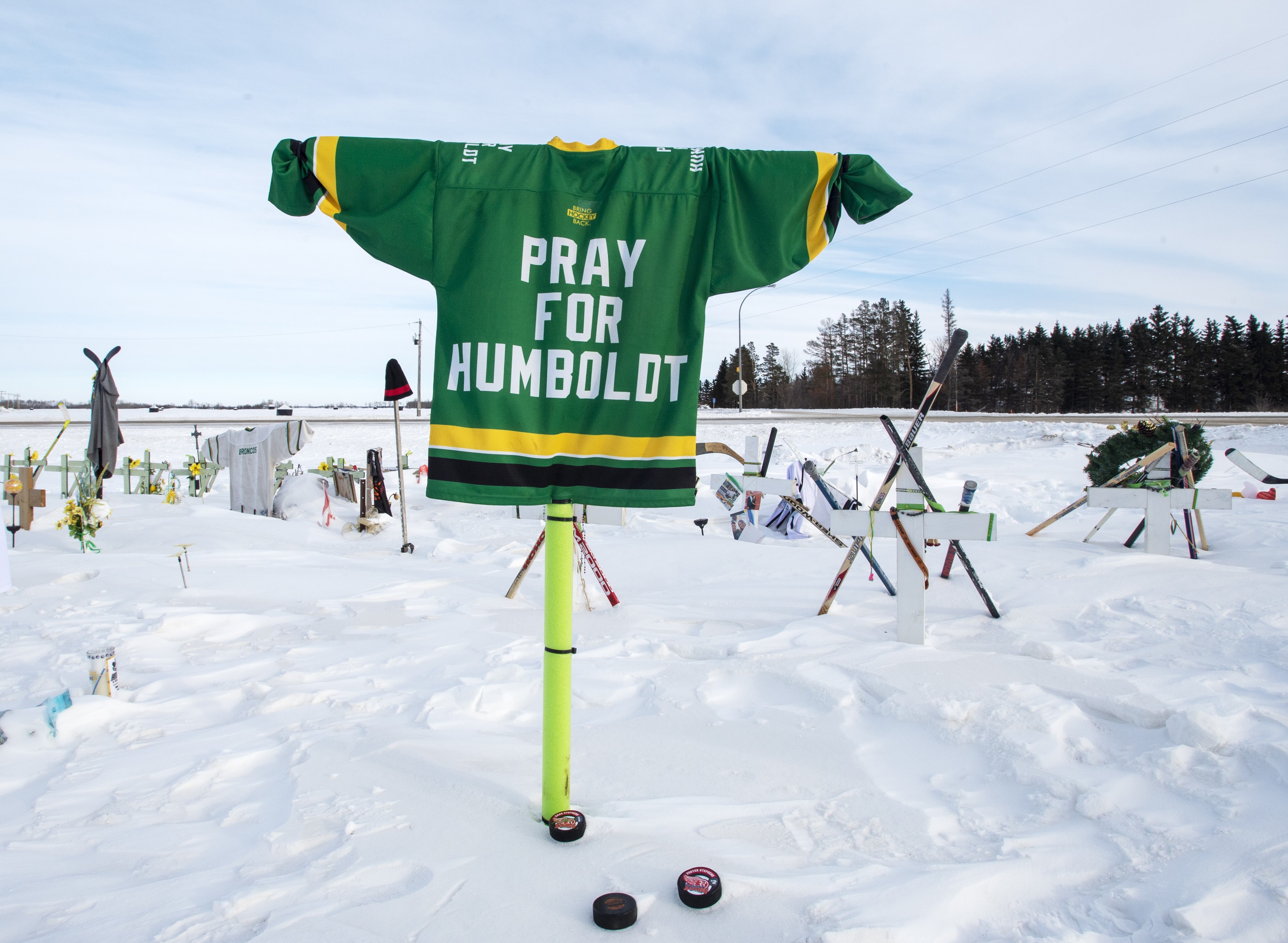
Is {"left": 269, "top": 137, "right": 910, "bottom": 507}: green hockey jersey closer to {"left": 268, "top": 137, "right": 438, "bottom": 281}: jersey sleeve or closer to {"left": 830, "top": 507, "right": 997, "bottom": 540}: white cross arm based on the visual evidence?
{"left": 268, "top": 137, "right": 438, "bottom": 281}: jersey sleeve

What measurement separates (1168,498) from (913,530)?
4068 millimetres

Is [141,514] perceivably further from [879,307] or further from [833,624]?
[879,307]

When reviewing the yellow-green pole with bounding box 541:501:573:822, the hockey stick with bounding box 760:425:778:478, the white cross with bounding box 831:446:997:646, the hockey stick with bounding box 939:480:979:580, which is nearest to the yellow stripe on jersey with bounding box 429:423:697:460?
the yellow-green pole with bounding box 541:501:573:822

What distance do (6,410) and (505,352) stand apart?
62.7 metres

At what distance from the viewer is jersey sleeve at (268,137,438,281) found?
222cm

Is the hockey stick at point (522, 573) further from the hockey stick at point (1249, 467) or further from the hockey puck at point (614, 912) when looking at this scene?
the hockey stick at point (1249, 467)

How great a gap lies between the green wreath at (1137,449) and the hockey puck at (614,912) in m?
9.80

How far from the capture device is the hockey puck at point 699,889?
188cm

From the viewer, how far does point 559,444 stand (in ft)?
7.41

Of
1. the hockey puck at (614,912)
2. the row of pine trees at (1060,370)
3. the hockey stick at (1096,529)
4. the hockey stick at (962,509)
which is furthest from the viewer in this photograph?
the row of pine trees at (1060,370)

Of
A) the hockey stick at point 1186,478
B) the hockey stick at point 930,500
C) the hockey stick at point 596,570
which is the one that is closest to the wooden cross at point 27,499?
the hockey stick at point 596,570

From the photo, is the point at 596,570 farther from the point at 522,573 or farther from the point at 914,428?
the point at 914,428

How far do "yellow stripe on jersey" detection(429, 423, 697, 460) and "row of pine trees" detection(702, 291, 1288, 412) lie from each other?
4911 centimetres

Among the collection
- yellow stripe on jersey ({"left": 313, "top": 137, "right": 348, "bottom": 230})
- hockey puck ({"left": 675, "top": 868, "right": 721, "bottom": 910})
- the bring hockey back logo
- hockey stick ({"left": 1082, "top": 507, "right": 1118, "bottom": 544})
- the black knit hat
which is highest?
yellow stripe on jersey ({"left": 313, "top": 137, "right": 348, "bottom": 230})
